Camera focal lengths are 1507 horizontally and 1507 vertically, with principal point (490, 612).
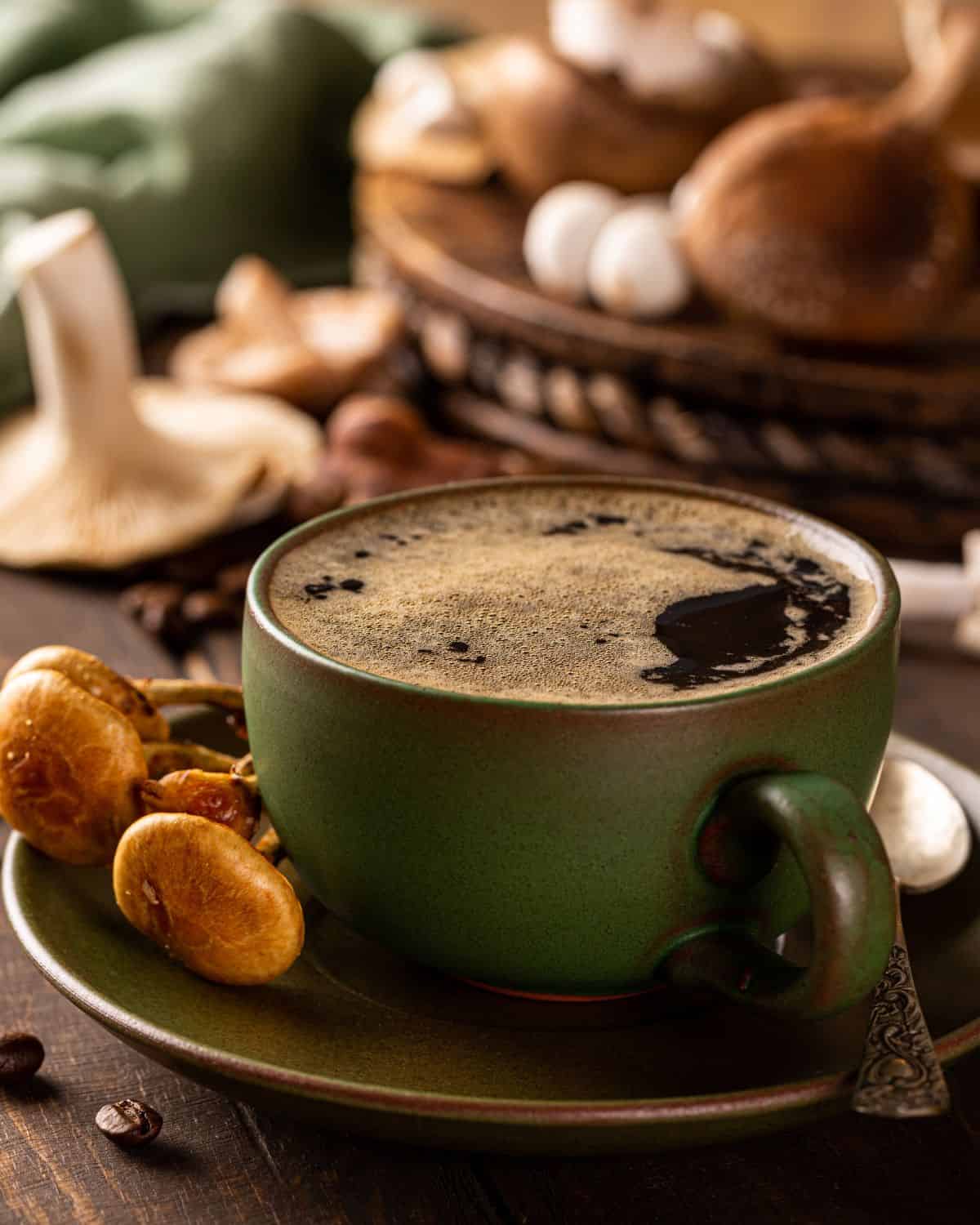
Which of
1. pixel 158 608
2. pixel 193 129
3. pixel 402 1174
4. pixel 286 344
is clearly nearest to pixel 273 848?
pixel 402 1174

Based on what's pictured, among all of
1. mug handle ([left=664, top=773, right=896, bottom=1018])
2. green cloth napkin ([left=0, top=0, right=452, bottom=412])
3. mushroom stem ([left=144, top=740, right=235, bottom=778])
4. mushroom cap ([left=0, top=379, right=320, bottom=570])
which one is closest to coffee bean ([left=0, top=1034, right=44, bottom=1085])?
mushroom stem ([left=144, top=740, right=235, bottom=778])

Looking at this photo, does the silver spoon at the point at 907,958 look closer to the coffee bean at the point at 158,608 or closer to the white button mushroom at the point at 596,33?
the coffee bean at the point at 158,608

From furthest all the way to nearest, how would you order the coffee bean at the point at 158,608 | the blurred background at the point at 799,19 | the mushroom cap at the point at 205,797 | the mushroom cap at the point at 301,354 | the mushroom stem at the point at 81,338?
the blurred background at the point at 799,19
the mushroom cap at the point at 301,354
the mushroom stem at the point at 81,338
the coffee bean at the point at 158,608
the mushroom cap at the point at 205,797

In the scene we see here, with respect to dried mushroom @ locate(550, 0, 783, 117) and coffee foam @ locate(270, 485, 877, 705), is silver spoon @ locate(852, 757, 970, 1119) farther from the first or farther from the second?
dried mushroom @ locate(550, 0, 783, 117)

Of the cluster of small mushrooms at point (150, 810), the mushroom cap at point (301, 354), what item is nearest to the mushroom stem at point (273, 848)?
the cluster of small mushrooms at point (150, 810)

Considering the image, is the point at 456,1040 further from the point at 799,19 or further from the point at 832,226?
the point at 799,19
